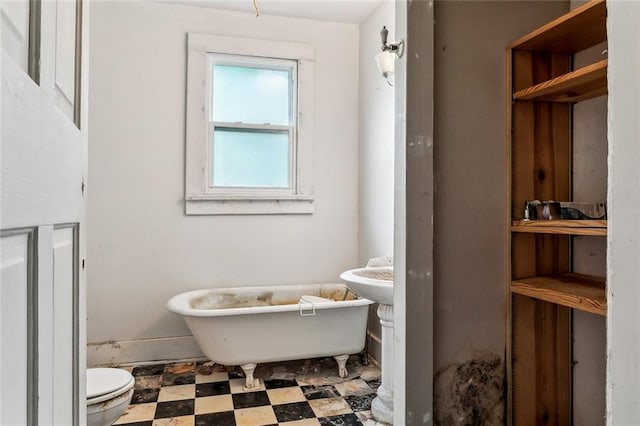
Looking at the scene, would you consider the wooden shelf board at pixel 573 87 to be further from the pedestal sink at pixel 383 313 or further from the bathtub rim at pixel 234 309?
the bathtub rim at pixel 234 309

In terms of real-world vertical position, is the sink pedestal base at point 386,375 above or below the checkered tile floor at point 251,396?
above

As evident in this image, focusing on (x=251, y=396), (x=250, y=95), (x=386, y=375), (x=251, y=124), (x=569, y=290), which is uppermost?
(x=250, y=95)

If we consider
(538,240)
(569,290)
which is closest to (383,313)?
(538,240)

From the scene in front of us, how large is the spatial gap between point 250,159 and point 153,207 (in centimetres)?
76

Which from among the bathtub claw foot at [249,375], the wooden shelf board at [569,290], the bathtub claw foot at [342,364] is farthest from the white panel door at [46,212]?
the bathtub claw foot at [342,364]

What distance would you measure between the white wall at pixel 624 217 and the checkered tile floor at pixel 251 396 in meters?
1.85

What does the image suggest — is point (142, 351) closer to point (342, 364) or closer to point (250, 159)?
point (342, 364)

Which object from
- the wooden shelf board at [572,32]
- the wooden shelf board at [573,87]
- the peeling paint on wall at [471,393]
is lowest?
the peeling paint on wall at [471,393]

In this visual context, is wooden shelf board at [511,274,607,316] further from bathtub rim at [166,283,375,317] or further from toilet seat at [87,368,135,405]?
toilet seat at [87,368,135,405]

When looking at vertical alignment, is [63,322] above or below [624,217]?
below

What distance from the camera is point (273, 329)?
2547 millimetres

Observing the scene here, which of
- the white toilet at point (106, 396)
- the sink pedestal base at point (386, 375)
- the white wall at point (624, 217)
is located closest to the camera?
the white wall at point (624, 217)

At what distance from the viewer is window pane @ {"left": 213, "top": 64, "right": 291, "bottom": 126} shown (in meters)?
3.12

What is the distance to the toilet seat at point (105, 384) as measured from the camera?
163 centimetres
